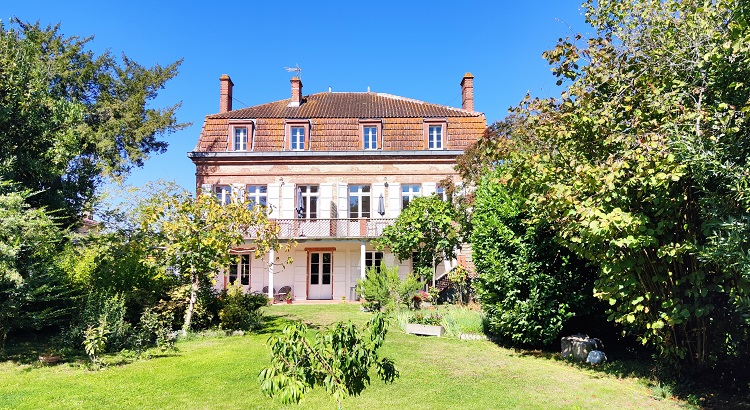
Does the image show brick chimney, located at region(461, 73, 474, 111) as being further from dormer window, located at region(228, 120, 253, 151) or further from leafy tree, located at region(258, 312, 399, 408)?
leafy tree, located at region(258, 312, 399, 408)

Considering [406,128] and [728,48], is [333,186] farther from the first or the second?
[728,48]

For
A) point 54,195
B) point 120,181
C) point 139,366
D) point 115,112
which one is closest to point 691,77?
point 139,366

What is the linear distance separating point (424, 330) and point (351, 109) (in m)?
15.7

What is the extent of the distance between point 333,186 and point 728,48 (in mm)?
18338

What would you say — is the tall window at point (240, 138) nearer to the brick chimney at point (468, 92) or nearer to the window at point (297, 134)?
the window at point (297, 134)

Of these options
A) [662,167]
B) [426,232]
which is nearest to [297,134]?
[426,232]

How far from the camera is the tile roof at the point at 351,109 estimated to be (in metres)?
23.2

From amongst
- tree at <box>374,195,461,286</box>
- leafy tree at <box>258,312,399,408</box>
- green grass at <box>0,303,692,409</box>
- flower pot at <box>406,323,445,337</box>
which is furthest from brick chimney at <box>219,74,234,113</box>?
leafy tree at <box>258,312,399,408</box>

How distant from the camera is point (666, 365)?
680 centimetres

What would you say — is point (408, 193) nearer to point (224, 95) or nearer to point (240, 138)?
point (240, 138)

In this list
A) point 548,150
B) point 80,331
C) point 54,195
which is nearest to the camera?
point 548,150

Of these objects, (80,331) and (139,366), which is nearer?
(139,366)

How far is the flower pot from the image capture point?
10727 millimetres

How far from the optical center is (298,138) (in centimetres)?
2266
